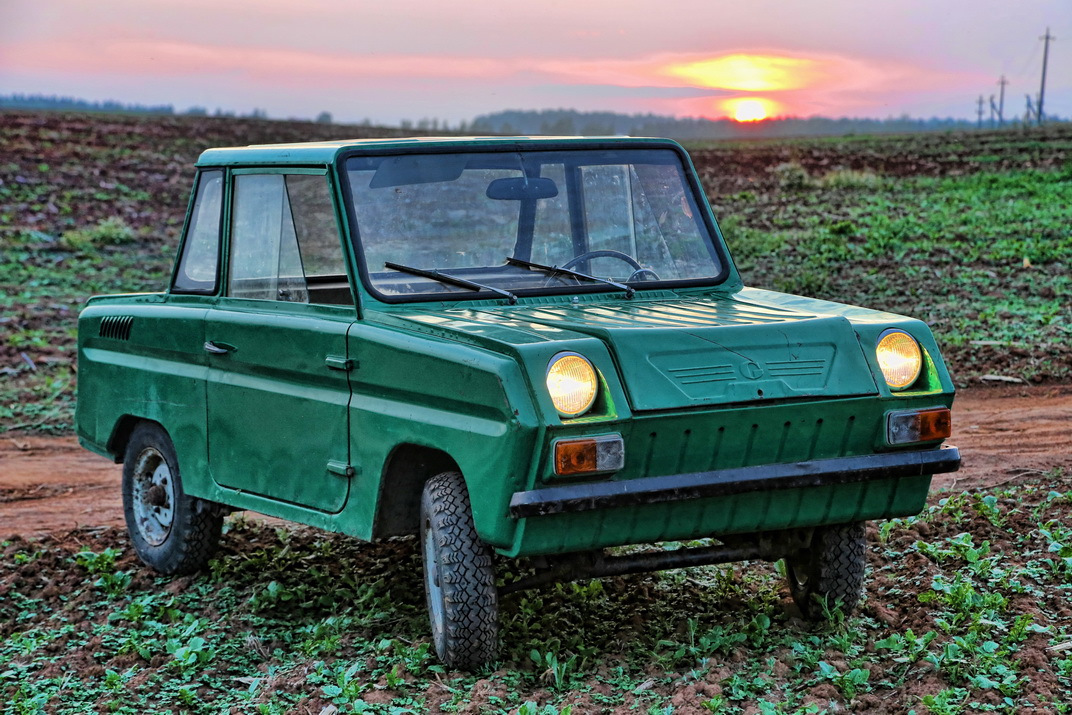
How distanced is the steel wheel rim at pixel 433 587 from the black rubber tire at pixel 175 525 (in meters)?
1.79

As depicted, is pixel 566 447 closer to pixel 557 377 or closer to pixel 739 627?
pixel 557 377

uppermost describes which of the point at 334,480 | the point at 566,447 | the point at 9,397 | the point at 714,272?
the point at 714,272

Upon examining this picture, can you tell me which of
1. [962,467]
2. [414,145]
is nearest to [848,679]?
[414,145]

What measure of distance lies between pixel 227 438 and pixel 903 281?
37.2ft

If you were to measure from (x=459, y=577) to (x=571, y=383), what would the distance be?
0.84m

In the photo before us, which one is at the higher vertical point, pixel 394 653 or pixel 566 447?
pixel 566 447

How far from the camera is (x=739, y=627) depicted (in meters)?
5.10

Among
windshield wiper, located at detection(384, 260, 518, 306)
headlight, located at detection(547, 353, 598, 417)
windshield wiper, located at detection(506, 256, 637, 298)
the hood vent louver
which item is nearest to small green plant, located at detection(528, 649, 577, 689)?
headlight, located at detection(547, 353, 598, 417)

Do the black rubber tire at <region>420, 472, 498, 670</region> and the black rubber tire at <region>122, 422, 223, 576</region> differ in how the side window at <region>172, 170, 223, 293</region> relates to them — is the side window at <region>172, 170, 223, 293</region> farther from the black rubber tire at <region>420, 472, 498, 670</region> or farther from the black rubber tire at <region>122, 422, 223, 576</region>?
the black rubber tire at <region>420, 472, 498, 670</region>

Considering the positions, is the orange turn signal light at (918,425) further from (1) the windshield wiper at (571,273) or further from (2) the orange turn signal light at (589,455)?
(1) the windshield wiper at (571,273)

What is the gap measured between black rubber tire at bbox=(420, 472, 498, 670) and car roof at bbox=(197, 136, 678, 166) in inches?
57.3

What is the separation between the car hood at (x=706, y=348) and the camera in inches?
168

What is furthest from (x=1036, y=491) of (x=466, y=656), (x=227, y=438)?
(x=227, y=438)

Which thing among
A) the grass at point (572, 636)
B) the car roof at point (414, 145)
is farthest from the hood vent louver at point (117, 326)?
the grass at point (572, 636)
